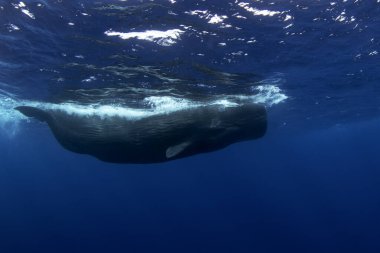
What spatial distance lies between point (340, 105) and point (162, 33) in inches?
957

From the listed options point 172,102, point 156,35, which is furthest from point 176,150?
point 172,102

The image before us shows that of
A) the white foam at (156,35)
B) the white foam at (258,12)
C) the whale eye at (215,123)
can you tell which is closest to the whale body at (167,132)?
the whale eye at (215,123)

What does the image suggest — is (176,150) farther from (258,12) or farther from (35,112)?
(35,112)

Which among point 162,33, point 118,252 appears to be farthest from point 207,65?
point 118,252

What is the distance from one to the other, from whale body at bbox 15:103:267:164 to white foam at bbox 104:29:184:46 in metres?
2.41

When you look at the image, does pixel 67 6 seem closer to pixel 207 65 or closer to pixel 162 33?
pixel 162 33

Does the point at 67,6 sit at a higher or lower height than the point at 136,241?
higher

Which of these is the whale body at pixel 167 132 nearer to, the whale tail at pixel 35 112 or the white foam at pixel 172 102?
the whale tail at pixel 35 112

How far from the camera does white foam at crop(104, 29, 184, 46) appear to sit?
36.4 feet

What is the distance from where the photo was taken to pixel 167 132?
431 inches

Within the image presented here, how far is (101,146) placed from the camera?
11578 mm

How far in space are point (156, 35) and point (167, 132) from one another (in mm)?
3139


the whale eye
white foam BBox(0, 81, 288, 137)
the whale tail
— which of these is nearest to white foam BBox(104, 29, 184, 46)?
the whale eye

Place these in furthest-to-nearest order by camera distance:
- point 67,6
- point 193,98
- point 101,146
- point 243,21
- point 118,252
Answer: point 118,252, point 193,98, point 101,146, point 243,21, point 67,6
